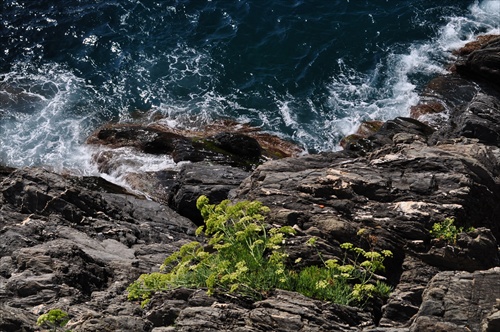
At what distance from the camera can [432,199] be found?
1631 centimetres

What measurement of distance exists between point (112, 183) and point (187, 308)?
16427 millimetres

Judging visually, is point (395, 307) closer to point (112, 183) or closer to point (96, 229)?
point (96, 229)

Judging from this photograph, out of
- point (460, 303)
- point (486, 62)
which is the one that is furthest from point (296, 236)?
point (486, 62)

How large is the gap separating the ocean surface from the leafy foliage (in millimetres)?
16038

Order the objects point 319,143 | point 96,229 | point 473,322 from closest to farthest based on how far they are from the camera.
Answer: point 473,322
point 96,229
point 319,143

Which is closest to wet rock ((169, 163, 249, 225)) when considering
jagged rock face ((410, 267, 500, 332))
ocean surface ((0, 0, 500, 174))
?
ocean surface ((0, 0, 500, 174))

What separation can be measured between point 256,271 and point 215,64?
78.7 ft

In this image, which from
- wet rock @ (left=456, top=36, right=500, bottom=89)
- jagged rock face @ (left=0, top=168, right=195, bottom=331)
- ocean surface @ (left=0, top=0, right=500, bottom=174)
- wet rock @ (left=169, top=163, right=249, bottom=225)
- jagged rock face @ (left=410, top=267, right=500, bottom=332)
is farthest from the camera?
ocean surface @ (left=0, top=0, right=500, bottom=174)

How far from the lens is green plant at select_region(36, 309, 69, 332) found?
11.9 meters

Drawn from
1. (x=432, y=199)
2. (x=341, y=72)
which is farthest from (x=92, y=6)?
(x=432, y=199)

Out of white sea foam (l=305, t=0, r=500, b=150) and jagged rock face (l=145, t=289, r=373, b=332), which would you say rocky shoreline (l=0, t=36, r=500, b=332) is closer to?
jagged rock face (l=145, t=289, r=373, b=332)

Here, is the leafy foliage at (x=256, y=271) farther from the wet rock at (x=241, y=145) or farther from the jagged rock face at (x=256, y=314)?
the wet rock at (x=241, y=145)

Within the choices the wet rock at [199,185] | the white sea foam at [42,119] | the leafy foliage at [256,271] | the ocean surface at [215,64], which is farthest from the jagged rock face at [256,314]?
the white sea foam at [42,119]

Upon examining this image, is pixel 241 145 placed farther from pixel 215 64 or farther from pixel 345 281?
pixel 345 281
